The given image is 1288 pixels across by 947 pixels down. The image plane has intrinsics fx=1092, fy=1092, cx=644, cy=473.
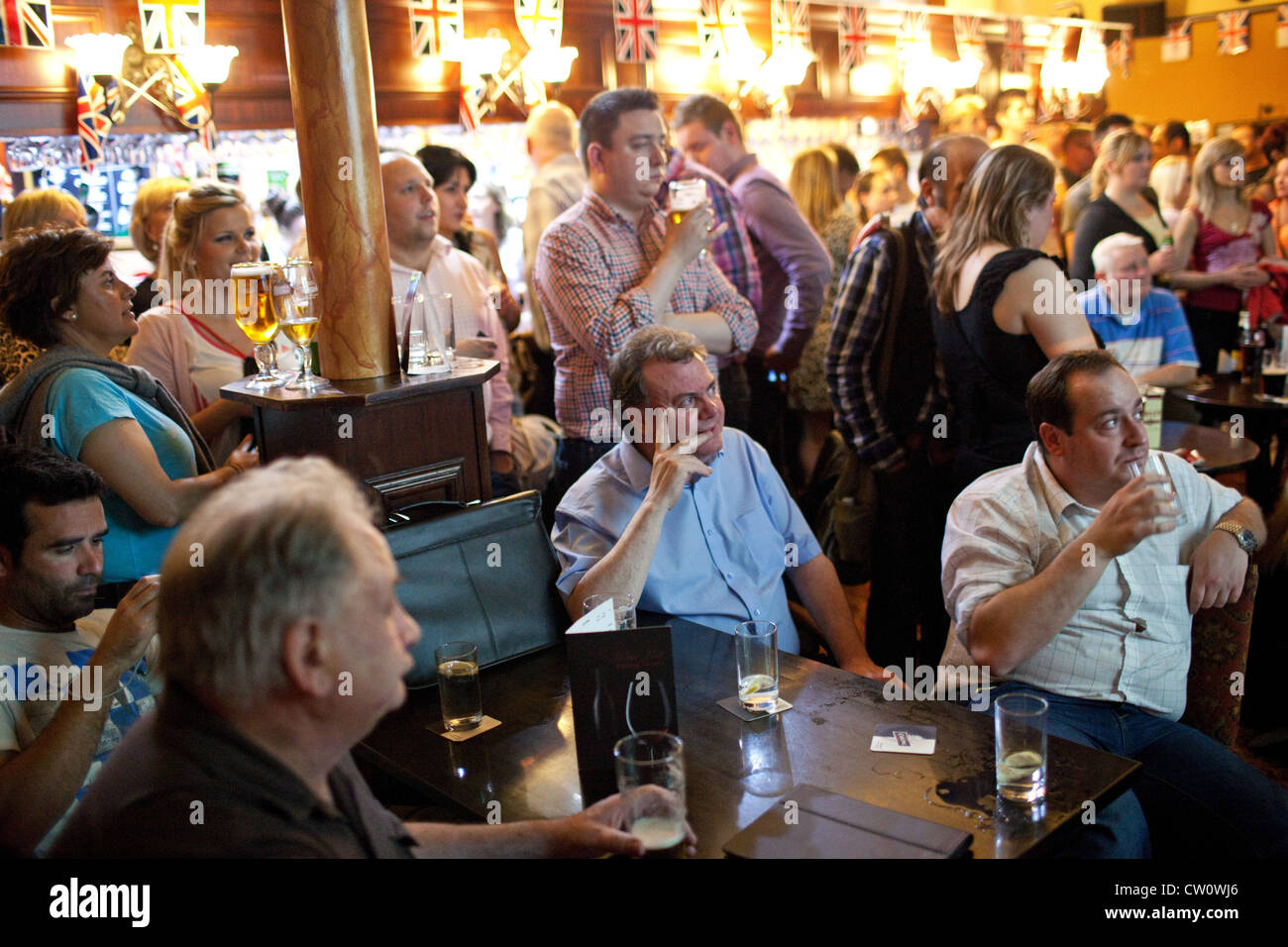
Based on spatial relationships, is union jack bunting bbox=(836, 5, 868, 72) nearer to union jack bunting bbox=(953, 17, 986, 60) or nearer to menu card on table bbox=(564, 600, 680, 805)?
union jack bunting bbox=(953, 17, 986, 60)

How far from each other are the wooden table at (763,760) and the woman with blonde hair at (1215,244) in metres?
4.50

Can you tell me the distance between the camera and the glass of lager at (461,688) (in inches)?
68.9

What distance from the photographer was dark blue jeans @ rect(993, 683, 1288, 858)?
168 cm

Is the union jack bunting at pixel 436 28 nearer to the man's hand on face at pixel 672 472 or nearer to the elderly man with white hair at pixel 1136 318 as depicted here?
the elderly man with white hair at pixel 1136 318

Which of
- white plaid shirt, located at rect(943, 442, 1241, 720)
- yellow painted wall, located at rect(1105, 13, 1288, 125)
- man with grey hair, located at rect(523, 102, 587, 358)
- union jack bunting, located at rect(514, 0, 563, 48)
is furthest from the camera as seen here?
yellow painted wall, located at rect(1105, 13, 1288, 125)

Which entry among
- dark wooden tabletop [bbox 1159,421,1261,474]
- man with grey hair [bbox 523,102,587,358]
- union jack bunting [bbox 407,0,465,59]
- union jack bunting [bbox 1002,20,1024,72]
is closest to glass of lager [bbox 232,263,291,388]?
man with grey hair [bbox 523,102,587,358]

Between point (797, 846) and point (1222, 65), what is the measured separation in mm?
13722

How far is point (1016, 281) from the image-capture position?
8.69 ft

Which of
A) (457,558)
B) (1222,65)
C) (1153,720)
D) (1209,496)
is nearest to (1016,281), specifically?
Result: (1209,496)

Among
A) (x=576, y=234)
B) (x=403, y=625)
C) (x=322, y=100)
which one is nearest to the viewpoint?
(x=403, y=625)

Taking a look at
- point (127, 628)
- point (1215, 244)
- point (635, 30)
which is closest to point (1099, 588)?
point (127, 628)

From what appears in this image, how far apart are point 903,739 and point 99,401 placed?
1772 millimetres

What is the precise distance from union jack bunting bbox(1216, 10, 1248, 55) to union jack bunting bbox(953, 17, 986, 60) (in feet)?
10.9
